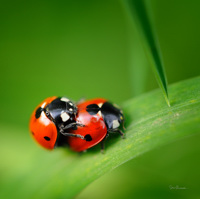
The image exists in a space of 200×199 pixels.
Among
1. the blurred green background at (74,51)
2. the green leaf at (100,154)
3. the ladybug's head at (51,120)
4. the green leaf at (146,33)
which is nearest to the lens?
the green leaf at (146,33)

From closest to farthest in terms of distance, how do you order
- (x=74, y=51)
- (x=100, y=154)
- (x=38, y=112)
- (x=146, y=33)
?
(x=146, y=33)
(x=100, y=154)
(x=38, y=112)
(x=74, y=51)

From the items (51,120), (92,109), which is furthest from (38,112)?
(92,109)

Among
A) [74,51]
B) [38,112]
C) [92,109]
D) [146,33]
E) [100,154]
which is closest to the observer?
[146,33]

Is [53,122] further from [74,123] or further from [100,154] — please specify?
[100,154]

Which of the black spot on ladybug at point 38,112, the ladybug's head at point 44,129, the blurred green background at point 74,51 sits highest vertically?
the blurred green background at point 74,51

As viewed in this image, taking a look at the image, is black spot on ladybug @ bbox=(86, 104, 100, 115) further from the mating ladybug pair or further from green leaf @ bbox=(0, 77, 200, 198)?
green leaf @ bbox=(0, 77, 200, 198)

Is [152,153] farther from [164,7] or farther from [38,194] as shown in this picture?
[164,7]

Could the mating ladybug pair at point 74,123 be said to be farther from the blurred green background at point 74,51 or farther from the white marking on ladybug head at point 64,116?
the blurred green background at point 74,51

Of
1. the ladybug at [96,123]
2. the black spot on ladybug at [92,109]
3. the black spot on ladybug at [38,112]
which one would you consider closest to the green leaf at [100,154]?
the ladybug at [96,123]
